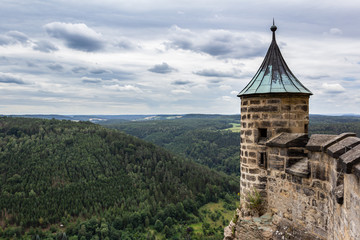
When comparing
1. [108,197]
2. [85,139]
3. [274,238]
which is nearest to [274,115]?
[274,238]

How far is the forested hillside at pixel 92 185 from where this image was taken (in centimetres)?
8944

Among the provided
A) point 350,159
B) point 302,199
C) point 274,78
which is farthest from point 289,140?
point 350,159

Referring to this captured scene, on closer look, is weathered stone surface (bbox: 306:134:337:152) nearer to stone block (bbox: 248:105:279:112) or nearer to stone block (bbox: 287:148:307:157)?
stone block (bbox: 287:148:307:157)

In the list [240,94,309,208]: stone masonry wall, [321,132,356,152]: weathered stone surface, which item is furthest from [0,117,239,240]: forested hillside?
[321,132,356,152]: weathered stone surface

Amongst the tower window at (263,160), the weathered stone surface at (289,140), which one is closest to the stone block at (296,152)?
the weathered stone surface at (289,140)

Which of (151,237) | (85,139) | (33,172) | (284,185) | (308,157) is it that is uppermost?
(308,157)

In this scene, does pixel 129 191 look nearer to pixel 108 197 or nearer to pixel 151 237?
pixel 108 197

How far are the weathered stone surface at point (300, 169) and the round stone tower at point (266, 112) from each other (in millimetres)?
1280

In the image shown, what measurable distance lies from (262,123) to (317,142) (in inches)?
86.2

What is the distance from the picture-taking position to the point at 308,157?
8.47 metres

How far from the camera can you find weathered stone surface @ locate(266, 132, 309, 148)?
893 cm

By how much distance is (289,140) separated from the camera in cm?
900

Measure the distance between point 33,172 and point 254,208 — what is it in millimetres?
113209

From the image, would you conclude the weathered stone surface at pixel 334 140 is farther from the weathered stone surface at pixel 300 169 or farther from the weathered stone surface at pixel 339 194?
the weathered stone surface at pixel 339 194
